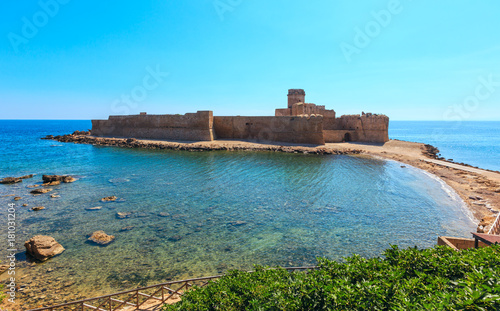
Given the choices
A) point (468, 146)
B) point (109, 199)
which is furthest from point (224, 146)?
point (468, 146)

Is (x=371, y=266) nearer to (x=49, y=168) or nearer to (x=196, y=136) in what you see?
(x=49, y=168)

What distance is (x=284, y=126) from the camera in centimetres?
3350

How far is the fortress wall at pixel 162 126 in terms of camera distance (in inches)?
1379

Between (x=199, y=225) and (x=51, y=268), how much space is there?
4.66 metres

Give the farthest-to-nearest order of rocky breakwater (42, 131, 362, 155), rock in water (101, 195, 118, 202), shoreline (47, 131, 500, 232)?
rocky breakwater (42, 131, 362, 155) < shoreline (47, 131, 500, 232) < rock in water (101, 195, 118, 202)

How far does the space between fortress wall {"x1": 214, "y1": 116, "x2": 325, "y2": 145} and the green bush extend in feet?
92.8

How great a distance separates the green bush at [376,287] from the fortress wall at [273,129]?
28289mm

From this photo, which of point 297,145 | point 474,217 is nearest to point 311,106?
point 297,145

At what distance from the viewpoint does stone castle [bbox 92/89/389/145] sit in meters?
32.8

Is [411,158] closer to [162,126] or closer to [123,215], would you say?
[123,215]

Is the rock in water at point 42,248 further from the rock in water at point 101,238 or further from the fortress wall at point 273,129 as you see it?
the fortress wall at point 273,129

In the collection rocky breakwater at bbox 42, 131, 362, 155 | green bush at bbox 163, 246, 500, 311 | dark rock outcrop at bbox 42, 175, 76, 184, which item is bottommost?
dark rock outcrop at bbox 42, 175, 76, 184

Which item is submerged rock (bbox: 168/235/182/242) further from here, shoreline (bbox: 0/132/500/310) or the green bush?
the green bush

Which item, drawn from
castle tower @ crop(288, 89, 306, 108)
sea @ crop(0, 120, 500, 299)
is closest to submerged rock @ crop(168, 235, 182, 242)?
sea @ crop(0, 120, 500, 299)
